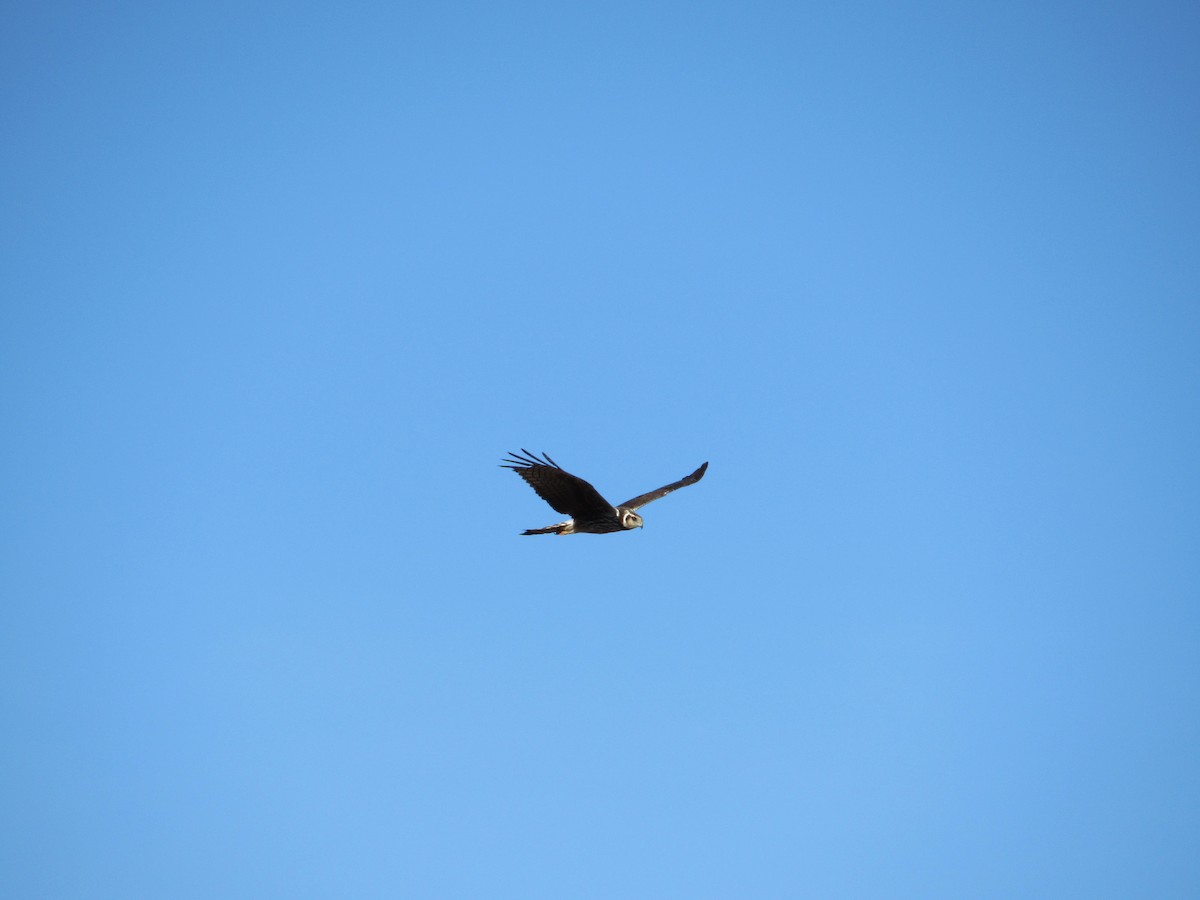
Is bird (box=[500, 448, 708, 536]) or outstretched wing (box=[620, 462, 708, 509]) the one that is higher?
outstretched wing (box=[620, 462, 708, 509])

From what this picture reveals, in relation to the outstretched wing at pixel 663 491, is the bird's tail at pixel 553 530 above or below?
below

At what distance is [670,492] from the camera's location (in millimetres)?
22328

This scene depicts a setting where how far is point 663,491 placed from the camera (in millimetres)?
22094

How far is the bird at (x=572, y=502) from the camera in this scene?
16.8 metres

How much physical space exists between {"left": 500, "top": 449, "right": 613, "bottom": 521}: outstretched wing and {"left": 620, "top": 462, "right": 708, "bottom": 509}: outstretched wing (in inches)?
96.5

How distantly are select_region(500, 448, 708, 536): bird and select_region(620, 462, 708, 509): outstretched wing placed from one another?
5.69 feet

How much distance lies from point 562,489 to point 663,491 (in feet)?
17.4

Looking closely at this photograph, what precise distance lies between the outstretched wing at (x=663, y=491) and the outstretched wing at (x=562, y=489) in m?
2.45

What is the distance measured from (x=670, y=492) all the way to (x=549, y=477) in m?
5.96

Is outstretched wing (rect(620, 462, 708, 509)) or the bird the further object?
outstretched wing (rect(620, 462, 708, 509))

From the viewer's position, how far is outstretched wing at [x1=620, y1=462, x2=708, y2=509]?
Answer: 2115 centimetres

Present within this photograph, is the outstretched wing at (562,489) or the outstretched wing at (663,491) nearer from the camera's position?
the outstretched wing at (562,489)

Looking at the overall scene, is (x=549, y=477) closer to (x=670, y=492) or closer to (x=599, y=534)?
(x=599, y=534)

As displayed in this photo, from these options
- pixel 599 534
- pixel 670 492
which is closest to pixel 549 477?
pixel 599 534
